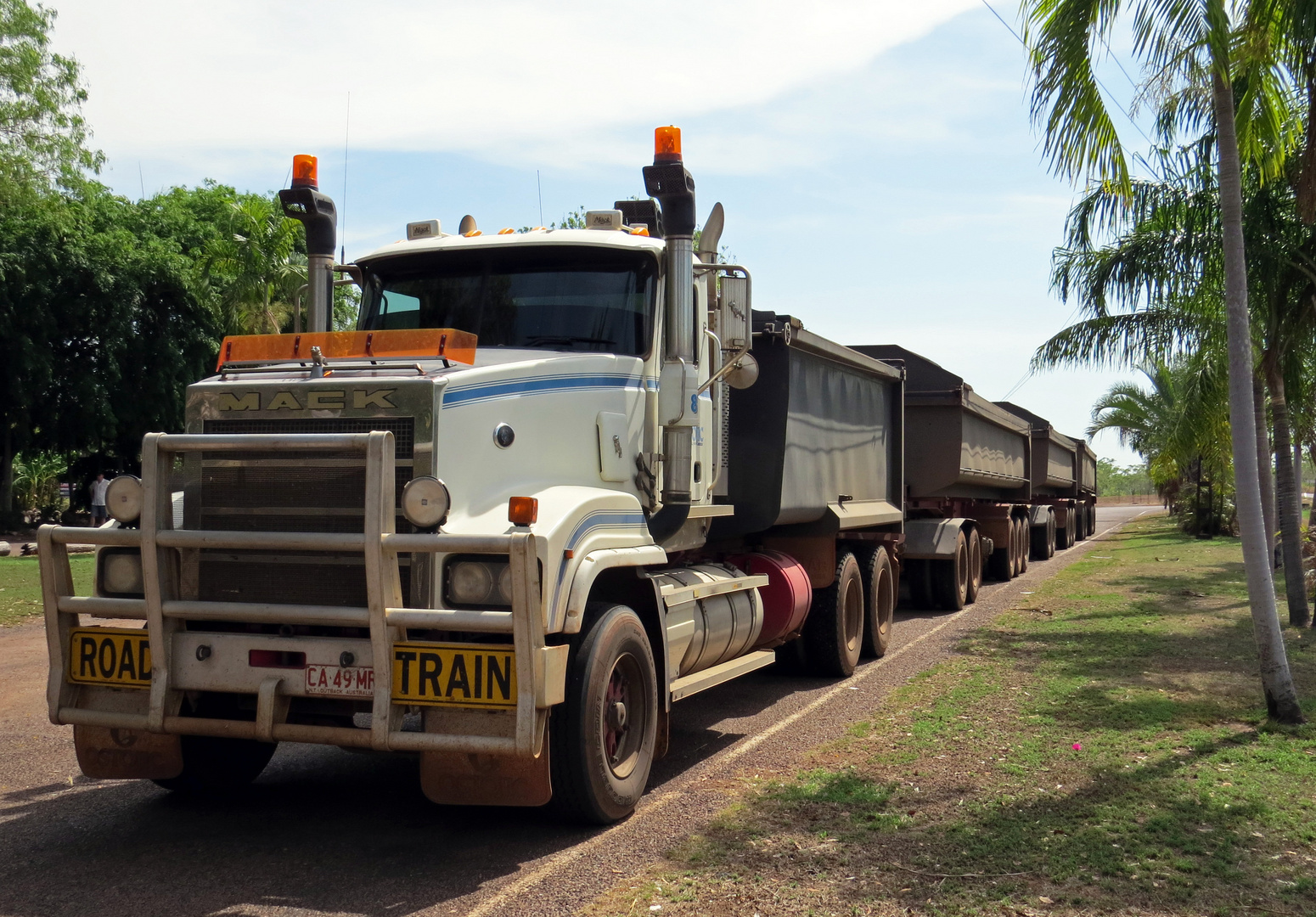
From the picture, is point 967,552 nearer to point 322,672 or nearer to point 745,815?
point 745,815

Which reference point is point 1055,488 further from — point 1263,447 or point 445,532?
point 445,532

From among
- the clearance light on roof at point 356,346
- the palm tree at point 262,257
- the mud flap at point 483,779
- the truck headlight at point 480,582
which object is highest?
the palm tree at point 262,257

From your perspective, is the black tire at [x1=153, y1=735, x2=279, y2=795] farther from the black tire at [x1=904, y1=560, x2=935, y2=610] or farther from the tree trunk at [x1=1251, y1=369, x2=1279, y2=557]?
the black tire at [x1=904, y1=560, x2=935, y2=610]

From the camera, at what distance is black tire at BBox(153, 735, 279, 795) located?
6082 mm

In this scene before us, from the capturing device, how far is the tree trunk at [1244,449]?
7.45m

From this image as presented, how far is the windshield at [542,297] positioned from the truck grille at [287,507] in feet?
4.63

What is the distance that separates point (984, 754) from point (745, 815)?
1881 millimetres

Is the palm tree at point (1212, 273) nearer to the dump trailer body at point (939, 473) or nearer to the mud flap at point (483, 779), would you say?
the dump trailer body at point (939, 473)

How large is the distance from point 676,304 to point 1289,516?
25.7 ft

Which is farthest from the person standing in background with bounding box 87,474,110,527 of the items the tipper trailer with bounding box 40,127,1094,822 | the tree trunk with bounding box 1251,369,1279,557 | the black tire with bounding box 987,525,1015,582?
the tree trunk with bounding box 1251,369,1279,557

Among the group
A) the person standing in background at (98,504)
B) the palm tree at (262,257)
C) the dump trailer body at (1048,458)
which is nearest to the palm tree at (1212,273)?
the dump trailer body at (1048,458)

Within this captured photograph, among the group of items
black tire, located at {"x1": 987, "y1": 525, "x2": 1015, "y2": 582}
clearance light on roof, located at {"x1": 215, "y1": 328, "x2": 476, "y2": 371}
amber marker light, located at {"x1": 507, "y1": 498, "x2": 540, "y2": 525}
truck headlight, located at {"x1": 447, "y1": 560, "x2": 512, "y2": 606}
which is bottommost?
black tire, located at {"x1": 987, "y1": 525, "x2": 1015, "y2": 582}

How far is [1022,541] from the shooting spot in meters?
21.9

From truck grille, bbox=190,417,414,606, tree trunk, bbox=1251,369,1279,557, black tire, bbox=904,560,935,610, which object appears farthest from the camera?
black tire, bbox=904,560,935,610
